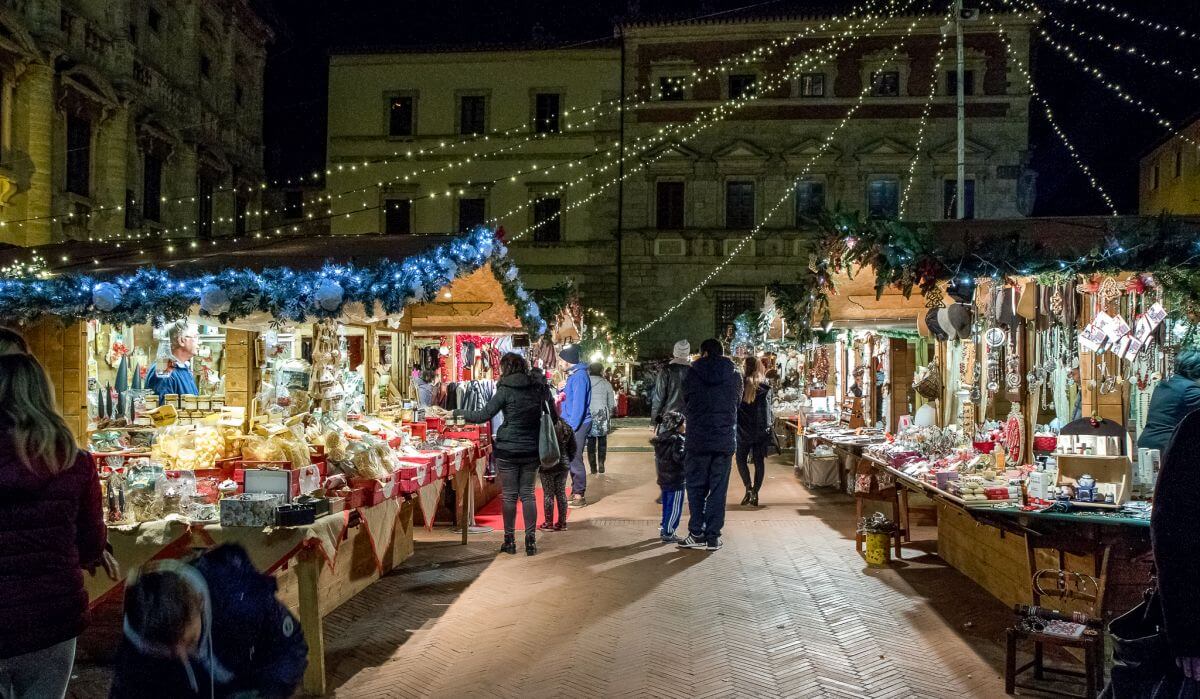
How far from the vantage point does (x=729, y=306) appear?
92.1 ft

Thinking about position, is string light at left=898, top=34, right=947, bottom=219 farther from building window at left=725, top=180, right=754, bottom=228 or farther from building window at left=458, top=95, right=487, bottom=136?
building window at left=458, top=95, right=487, bottom=136

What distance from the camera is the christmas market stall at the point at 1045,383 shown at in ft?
17.1

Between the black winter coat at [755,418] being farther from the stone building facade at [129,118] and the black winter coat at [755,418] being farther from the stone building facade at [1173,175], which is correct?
the stone building facade at [1173,175]

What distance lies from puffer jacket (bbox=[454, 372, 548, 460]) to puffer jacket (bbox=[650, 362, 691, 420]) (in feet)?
4.43

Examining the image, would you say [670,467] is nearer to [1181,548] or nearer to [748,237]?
[1181,548]

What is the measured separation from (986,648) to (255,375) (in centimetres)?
731

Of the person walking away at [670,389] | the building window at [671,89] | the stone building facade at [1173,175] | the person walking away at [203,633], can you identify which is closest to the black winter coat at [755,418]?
the person walking away at [670,389]

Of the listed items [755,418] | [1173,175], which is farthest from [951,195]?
[755,418]

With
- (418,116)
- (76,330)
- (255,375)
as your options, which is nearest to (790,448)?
(255,375)

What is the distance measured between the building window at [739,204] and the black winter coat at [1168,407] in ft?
76.1

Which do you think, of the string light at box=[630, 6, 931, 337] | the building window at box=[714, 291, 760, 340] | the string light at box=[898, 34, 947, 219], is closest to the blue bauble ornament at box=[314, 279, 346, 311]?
the string light at box=[630, 6, 931, 337]

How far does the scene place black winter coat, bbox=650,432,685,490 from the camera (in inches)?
326

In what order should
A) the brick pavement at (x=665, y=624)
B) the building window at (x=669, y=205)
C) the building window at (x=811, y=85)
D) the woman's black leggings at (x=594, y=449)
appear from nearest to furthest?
1. the brick pavement at (x=665, y=624)
2. the woman's black leggings at (x=594, y=449)
3. the building window at (x=811, y=85)
4. the building window at (x=669, y=205)

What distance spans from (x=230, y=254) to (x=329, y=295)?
5.38 feet
